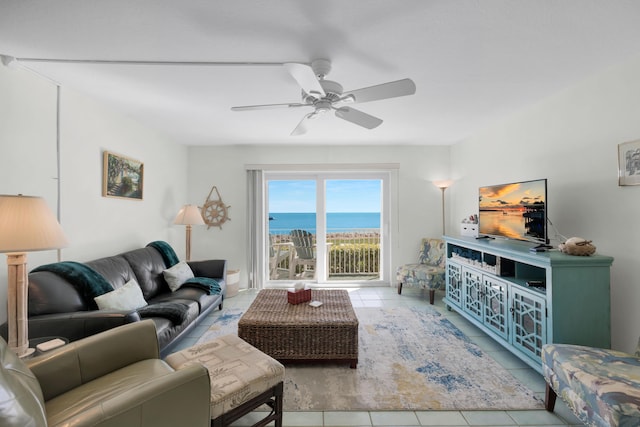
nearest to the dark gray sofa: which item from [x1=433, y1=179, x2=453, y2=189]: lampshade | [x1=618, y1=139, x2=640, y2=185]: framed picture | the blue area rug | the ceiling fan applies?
the blue area rug

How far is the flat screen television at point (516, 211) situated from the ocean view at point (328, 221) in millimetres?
1846

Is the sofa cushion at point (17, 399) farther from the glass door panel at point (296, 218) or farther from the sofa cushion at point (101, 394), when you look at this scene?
the glass door panel at point (296, 218)

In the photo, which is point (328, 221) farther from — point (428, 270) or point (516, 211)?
point (516, 211)

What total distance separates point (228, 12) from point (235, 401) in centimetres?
206

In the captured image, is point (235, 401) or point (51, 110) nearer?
point (235, 401)

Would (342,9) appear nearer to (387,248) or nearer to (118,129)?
(118,129)

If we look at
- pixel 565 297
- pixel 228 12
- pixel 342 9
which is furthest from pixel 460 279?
pixel 228 12

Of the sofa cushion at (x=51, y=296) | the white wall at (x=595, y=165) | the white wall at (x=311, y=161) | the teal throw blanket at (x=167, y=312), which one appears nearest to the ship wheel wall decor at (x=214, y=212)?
the white wall at (x=311, y=161)

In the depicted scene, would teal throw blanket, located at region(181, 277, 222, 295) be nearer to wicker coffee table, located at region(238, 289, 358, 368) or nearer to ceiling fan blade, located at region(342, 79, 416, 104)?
wicker coffee table, located at region(238, 289, 358, 368)

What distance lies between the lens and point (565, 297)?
1.98 meters

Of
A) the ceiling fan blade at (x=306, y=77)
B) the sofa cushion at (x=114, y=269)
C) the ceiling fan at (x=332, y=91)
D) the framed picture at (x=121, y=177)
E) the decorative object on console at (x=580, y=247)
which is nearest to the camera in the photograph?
the ceiling fan blade at (x=306, y=77)

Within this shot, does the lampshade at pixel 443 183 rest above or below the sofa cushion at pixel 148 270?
above

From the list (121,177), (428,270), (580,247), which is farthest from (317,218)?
(580,247)

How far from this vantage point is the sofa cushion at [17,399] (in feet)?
2.77
